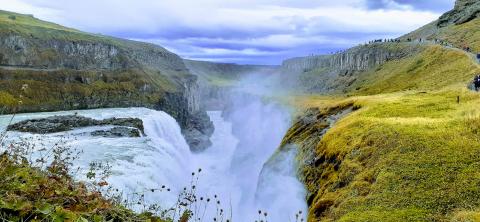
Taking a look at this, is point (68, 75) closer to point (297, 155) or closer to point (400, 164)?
point (297, 155)

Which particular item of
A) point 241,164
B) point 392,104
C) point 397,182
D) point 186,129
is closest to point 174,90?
point 186,129

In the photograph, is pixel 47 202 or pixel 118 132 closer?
pixel 47 202

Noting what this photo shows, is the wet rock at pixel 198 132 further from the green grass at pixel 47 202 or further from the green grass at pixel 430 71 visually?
the green grass at pixel 47 202

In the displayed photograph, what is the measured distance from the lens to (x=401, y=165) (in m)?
23.1

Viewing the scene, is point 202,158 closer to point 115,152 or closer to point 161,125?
point 161,125

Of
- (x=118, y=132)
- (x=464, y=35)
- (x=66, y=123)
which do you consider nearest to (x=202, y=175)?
(x=118, y=132)

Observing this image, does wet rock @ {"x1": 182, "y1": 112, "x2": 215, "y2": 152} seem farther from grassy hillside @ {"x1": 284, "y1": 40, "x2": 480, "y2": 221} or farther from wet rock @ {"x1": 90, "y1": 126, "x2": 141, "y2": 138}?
Result: grassy hillside @ {"x1": 284, "y1": 40, "x2": 480, "y2": 221}

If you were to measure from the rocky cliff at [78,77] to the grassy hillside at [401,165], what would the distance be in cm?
7456

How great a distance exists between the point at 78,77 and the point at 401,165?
440 ft

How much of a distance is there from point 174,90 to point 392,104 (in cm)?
13109

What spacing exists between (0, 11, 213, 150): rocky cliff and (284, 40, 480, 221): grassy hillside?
245 ft

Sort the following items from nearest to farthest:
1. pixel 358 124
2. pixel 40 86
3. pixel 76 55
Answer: pixel 358 124 → pixel 40 86 → pixel 76 55

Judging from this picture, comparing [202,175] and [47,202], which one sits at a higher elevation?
[47,202]

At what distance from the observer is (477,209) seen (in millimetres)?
16562
